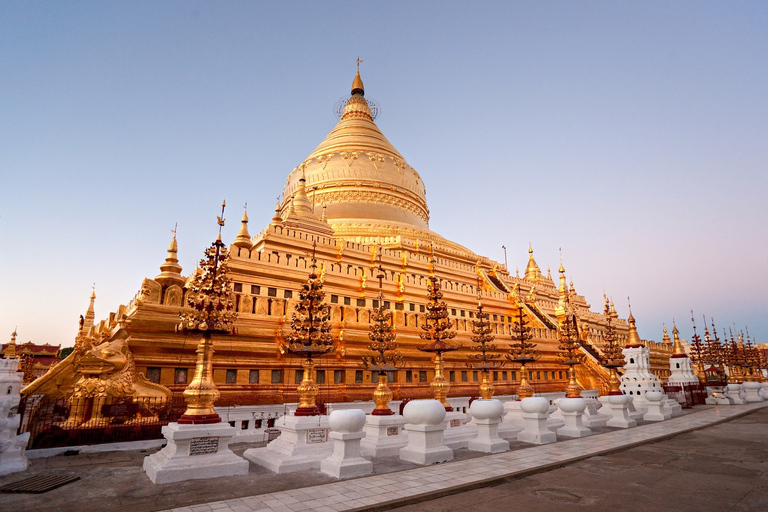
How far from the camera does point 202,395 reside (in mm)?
8695

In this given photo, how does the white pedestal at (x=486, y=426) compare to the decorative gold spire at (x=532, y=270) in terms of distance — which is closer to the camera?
the white pedestal at (x=486, y=426)

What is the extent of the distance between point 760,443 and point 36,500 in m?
16.1

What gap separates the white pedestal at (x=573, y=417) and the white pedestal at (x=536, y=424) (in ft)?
4.16

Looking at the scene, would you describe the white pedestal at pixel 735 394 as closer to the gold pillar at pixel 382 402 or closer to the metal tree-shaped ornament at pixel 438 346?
the metal tree-shaped ornament at pixel 438 346

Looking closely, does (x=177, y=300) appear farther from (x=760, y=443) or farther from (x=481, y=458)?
(x=760, y=443)

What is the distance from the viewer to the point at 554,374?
984 inches

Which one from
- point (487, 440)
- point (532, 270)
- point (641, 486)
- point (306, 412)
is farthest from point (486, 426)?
point (532, 270)

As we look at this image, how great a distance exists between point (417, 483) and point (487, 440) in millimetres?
3892

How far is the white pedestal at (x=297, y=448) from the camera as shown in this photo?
8.52 metres

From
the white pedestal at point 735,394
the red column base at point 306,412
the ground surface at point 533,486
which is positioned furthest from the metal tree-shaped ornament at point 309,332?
the white pedestal at point 735,394

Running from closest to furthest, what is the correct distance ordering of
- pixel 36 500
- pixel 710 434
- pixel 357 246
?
1. pixel 36 500
2. pixel 710 434
3. pixel 357 246

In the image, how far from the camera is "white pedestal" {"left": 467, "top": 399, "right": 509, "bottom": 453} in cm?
1051

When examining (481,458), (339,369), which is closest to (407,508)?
(481,458)

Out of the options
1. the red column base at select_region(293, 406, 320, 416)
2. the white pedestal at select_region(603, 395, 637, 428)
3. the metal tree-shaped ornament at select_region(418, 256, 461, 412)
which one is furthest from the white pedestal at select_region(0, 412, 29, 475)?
the white pedestal at select_region(603, 395, 637, 428)
